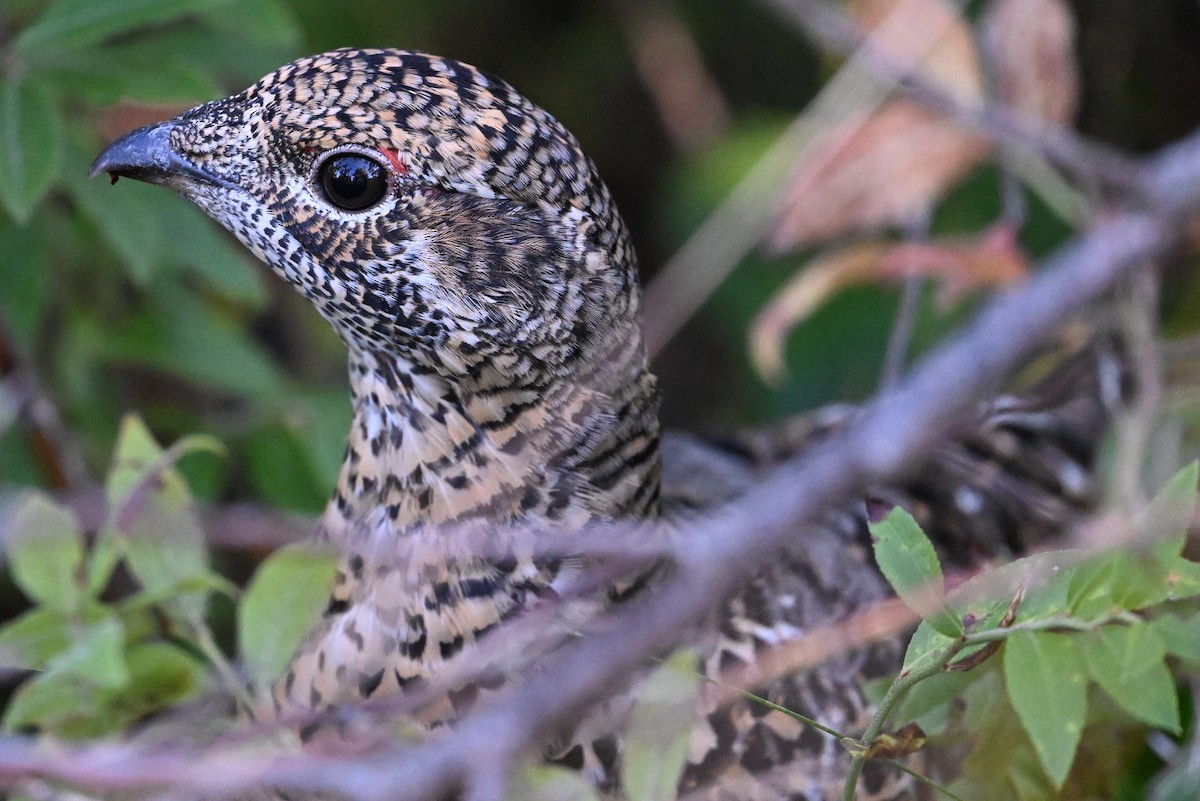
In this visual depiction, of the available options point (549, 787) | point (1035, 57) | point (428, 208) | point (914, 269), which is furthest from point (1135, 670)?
point (1035, 57)

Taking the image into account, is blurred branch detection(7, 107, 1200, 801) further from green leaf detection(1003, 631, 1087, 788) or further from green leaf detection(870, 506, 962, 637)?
green leaf detection(1003, 631, 1087, 788)

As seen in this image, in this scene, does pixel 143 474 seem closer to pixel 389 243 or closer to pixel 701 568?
pixel 389 243

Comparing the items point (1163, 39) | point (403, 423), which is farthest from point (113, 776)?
point (1163, 39)

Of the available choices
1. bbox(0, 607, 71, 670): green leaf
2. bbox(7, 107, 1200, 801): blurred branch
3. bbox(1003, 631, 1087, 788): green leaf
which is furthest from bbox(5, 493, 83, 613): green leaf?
bbox(1003, 631, 1087, 788): green leaf

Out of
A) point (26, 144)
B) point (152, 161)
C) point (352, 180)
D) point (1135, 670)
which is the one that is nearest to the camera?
point (1135, 670)

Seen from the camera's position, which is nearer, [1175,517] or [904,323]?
[1175,517]

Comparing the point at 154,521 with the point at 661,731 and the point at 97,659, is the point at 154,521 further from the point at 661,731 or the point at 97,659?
the point at 661,731

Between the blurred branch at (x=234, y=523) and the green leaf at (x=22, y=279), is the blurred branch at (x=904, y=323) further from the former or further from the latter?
the green leaf at (x=22, y=279)
